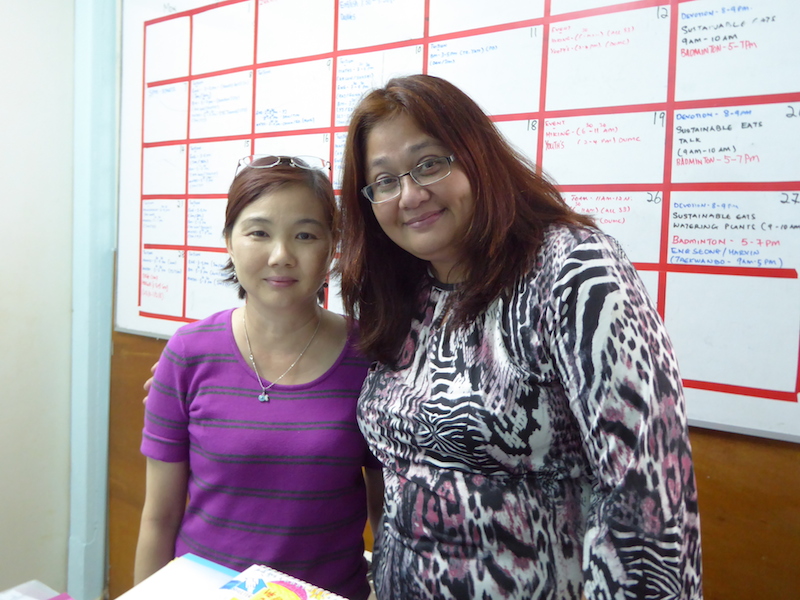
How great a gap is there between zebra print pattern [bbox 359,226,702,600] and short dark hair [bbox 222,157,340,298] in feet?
1.05

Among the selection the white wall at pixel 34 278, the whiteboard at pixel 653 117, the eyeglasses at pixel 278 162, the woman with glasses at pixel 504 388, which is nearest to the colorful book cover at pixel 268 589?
the woman with glasses at pixel 504 388

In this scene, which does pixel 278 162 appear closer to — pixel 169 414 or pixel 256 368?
pixel 256 368

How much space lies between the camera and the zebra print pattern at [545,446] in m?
0.68

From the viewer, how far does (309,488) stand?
1.05m

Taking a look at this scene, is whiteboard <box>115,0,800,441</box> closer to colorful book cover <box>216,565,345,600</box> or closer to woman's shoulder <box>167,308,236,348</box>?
woman's shoulder <box>167,308,236,348</box>

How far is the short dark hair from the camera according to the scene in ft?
3.61

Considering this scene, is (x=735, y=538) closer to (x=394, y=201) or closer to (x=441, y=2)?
(x=394, y=201)

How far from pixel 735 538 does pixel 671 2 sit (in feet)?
4.28

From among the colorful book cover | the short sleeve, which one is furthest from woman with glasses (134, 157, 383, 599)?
the colorful book cover

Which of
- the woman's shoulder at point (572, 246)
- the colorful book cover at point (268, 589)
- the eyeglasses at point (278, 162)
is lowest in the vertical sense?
the colorful book cover at point (268, 589)

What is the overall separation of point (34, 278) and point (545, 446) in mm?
2303

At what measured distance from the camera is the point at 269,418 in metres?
1.06

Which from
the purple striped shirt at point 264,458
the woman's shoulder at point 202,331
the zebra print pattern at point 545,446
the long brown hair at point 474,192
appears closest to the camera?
the zebra print pattern at point 545,446

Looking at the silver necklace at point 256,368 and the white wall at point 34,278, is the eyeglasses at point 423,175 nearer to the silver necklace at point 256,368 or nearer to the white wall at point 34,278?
the silver necklace at point 256,368
